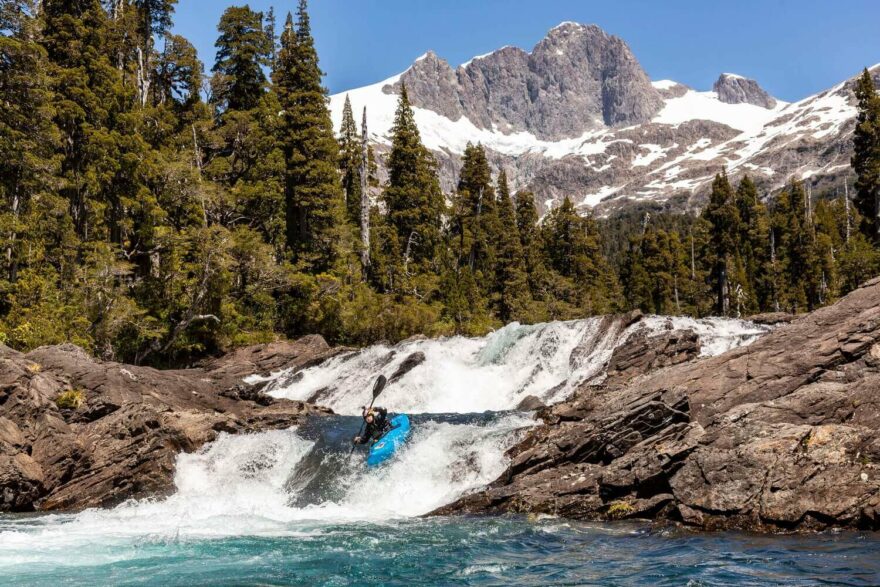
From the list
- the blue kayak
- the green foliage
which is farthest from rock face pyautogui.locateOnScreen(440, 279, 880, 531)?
the green foliage

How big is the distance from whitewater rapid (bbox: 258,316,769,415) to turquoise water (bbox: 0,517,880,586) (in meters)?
11.9

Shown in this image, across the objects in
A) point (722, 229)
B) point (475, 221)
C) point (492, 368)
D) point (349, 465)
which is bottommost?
point (349, 465)

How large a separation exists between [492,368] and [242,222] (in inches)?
829

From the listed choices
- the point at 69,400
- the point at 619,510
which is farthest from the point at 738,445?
the point at 69,400

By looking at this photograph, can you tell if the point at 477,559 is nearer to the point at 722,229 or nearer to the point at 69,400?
the point at 69,400

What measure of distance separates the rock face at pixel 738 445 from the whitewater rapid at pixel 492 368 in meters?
7.89

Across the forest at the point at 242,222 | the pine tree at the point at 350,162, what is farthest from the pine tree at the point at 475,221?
the pine tree at the point at 350,162

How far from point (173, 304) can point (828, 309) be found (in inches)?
1059

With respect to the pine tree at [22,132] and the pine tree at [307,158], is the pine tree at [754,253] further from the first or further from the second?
the pine tree at [22,132]

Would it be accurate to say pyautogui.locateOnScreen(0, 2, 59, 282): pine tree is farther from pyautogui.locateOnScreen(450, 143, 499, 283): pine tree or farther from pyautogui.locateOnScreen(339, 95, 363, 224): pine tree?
pyautogui.locateOnScreen(450, 143, 499, 283): pine tree

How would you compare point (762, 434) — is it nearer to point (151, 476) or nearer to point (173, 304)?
point (151, 476)

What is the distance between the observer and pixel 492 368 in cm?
2567

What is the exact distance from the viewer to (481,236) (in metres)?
55.3

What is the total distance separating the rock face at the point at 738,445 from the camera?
386 inches
